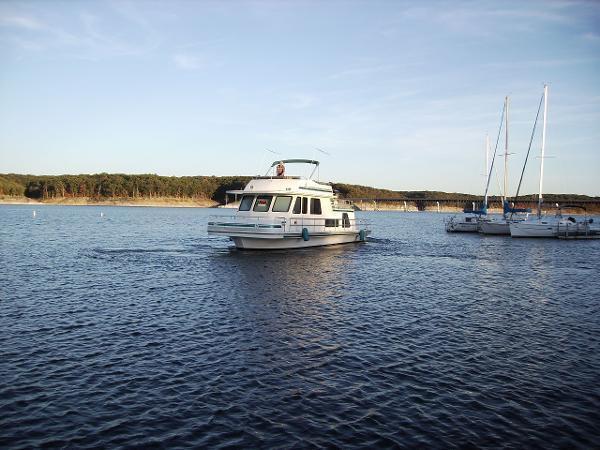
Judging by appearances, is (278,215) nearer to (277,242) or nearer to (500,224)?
(277,242)

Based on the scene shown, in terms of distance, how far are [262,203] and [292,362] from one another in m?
22.7

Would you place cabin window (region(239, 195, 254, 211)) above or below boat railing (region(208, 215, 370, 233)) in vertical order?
above

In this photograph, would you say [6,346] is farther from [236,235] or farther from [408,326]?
[236,235]

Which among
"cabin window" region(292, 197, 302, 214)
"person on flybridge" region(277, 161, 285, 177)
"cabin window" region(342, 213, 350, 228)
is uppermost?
"person on flybridge" region(277, 161, 285, 177)

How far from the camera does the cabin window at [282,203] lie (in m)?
33.8

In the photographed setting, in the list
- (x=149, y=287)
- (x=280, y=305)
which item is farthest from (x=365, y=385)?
(x=149, y=287)

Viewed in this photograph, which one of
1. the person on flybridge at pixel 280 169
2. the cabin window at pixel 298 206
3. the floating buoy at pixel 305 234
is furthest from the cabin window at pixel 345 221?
the cabin window at pixel 298 206

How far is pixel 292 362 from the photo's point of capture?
12.1m

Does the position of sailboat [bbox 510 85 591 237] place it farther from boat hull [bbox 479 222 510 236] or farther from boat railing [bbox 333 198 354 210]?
boat railing [bbox 333 198 354 210]

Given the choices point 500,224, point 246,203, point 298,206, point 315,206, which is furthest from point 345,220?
point 500,224

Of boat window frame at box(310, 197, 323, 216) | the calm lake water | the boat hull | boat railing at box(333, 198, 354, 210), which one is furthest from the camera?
the boat hull

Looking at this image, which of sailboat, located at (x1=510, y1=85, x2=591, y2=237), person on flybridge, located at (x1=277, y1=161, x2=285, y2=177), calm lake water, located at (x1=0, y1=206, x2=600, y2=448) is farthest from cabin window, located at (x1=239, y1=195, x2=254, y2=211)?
sailboat, located at (x1=510, y1=85, x2=591, y2=237)

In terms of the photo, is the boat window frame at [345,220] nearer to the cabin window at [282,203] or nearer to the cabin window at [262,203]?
the cabin window at [282,203]

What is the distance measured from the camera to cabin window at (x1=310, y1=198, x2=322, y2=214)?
36.5 m
